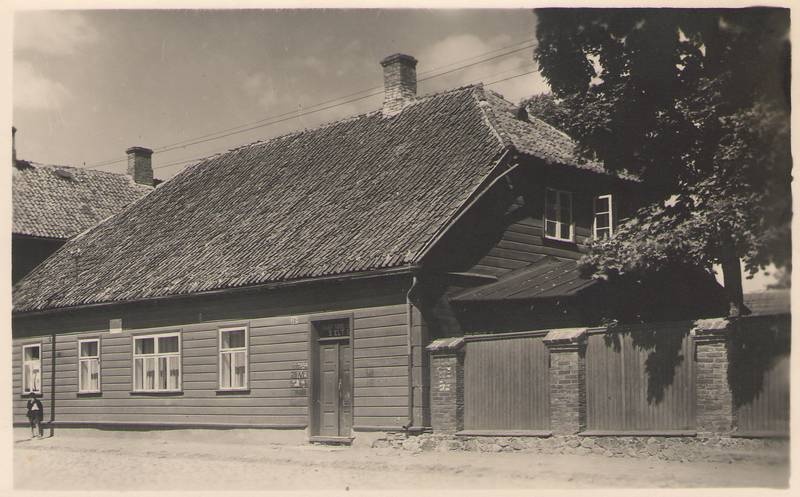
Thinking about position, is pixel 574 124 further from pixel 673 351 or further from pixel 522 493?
pixel 522 493

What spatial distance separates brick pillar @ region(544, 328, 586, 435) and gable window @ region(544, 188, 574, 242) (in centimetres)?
536

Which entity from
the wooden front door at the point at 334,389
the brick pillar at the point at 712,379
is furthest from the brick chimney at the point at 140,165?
the brick pillar at the point at 712,379

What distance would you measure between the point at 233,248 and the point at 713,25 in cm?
1271

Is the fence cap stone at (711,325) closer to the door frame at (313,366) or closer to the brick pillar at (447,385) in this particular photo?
the brick pillar at (447,385)

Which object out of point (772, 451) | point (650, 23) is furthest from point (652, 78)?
point (772, 451)

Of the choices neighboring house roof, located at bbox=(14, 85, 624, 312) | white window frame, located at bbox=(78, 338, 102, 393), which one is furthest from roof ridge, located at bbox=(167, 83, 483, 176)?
white window frame, located at bbox=(78, 338, 102, 393)

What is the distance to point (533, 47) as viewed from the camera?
15.6 m

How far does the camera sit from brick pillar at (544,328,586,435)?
15398 mm

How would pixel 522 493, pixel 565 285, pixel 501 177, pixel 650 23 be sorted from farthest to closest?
pixel 501 177
pixel 565 285
pixel 650 23
pixel 522 493

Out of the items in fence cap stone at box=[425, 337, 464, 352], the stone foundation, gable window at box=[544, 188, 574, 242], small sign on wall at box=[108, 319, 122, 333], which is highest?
gable window at box=[544, 188, 574, 242]

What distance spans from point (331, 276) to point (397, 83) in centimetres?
778

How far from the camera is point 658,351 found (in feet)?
47.8

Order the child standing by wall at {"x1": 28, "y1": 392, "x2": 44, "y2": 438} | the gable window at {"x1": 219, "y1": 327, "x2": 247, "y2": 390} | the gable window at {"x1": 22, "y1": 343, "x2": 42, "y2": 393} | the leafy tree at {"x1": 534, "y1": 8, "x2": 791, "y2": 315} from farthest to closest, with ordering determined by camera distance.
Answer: the gable window at {"x1": 22, "y1": 343, "x2": 42, "y2": 393}
the child standing by wall at {"x1": 28, "y1": 392, "x2": 44, "y2": 438}
the gable window at {"x1": 219, "y1": 327, "x2": 247, "y2": 390}
the leafy tree at {"x1": 534, "y1": 8, "x2": 791, "y2": 315}

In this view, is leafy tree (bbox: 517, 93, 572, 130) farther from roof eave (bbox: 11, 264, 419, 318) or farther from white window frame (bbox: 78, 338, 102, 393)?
white window frame (bbox: 78, 338, 102, 393)
